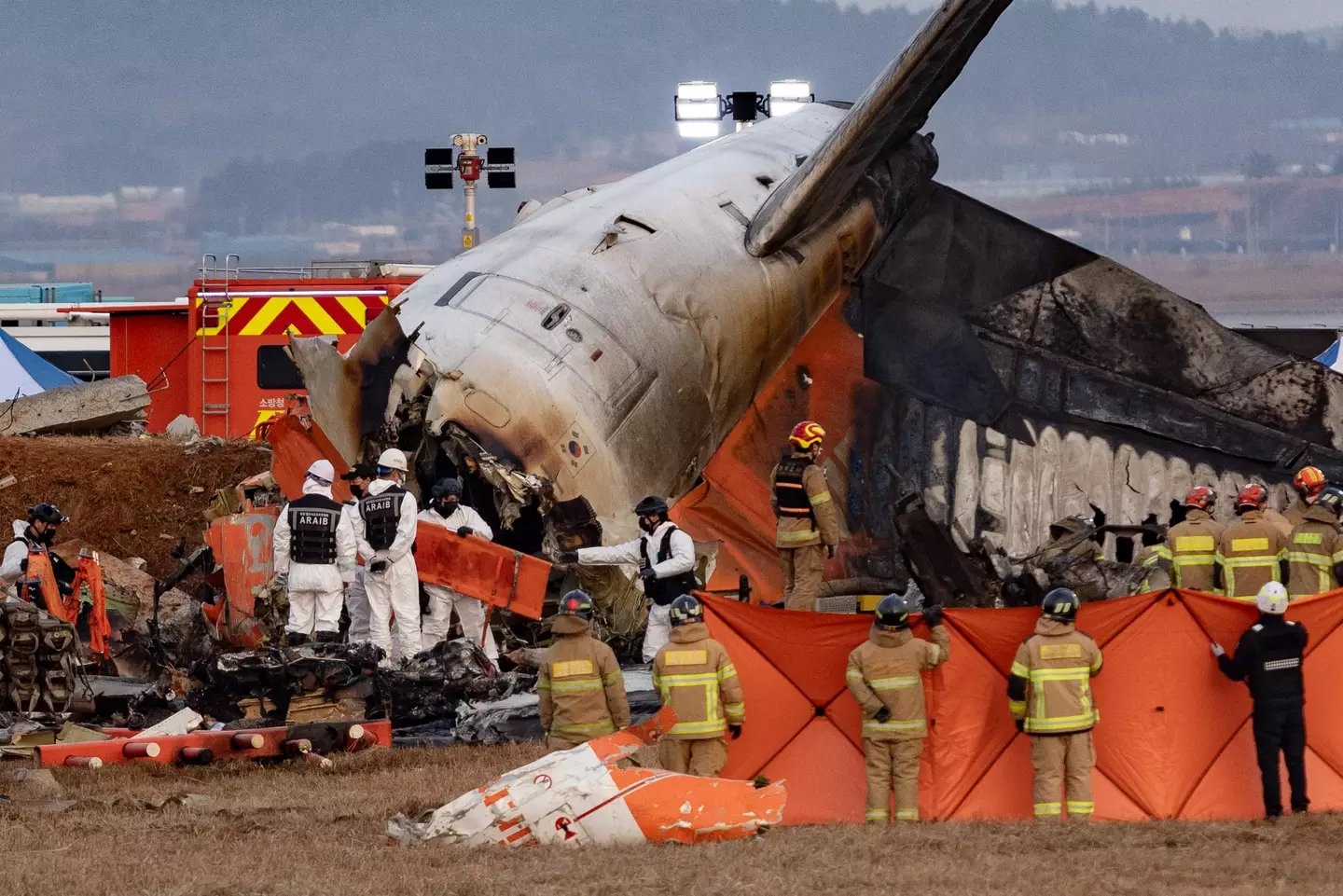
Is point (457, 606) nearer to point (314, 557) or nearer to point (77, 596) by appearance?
point (314, 557)

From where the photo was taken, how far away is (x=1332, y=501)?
15.8 meters

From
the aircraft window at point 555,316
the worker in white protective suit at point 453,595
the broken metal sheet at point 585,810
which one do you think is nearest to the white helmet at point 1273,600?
the broken metal sheet at point 585,810

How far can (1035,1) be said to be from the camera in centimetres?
8994

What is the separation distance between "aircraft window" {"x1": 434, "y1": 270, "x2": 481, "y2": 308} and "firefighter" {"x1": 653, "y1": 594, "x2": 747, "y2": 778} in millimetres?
7032

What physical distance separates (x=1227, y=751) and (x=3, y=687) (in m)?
9.22

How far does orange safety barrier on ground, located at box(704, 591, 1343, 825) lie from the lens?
1247cm

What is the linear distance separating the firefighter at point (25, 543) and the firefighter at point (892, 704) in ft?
26.2

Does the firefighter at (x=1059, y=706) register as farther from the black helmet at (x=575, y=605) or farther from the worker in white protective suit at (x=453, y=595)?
the worker in white protective suit at (x=453, y=595)

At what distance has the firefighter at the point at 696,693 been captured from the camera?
40.1ft

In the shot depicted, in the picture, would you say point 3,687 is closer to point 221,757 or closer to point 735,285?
point 221,757

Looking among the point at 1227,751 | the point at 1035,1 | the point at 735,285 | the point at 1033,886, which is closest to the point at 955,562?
the point at 735,285

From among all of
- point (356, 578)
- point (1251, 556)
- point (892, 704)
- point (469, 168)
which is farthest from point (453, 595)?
point (469, 168)

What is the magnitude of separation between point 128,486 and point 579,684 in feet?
40.3

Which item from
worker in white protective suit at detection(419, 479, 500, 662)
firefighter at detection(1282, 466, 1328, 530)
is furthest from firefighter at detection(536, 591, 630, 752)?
firefighter at detection(1282, 466, 1328, 530)
